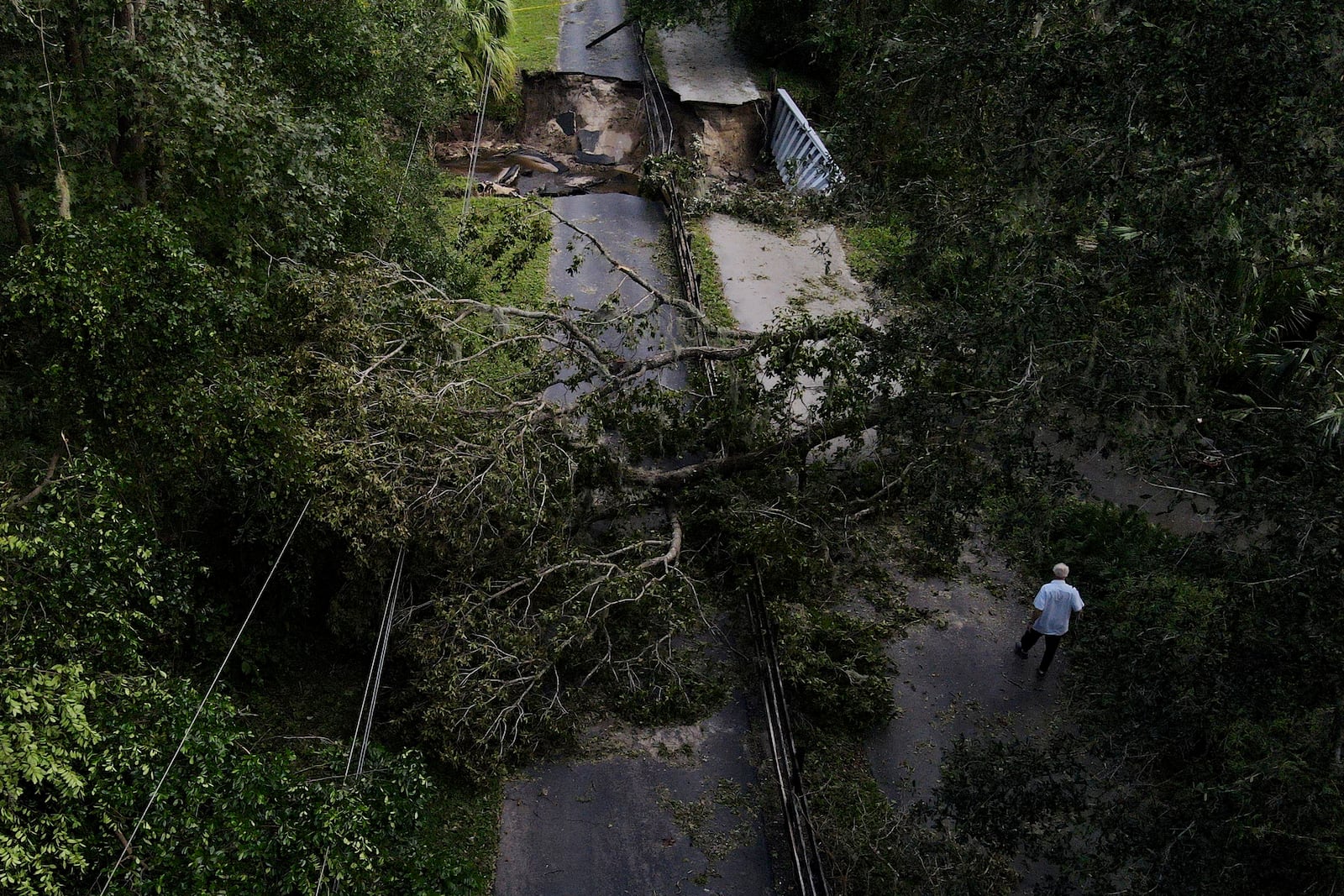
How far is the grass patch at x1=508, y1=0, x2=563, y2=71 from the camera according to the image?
2472 cm

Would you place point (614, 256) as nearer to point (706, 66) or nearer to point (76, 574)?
point (706, 66)

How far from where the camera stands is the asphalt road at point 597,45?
2444 centimetres

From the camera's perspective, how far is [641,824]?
9.20 m

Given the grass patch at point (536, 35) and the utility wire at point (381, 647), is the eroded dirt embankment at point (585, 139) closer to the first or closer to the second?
the grass patch at point (536, 35)

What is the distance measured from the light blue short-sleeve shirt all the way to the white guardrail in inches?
390

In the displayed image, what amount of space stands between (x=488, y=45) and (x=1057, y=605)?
1722 cm

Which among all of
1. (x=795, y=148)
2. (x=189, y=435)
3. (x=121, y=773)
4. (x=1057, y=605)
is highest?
(x=795, y=148)

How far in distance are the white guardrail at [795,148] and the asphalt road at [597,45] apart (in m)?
3.81

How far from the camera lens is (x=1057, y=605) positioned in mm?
10227

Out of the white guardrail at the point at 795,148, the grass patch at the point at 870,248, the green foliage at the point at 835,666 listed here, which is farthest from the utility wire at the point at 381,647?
the white guardrail at the point at 795,148

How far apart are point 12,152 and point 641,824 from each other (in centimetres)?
833

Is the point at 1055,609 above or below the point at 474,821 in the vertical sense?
above

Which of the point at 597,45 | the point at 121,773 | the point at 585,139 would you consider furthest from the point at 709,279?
the point at 121,773

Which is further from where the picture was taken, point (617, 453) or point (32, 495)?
point (617, 453)
